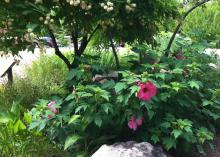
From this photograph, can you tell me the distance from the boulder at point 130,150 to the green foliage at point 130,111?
153 millimetres

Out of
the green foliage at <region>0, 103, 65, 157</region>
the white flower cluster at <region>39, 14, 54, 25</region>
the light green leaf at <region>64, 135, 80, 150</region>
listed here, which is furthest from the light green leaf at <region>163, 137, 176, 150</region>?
the white flower cluster at <region>39, 14, 54, 25</region>

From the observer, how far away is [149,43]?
19.7ft

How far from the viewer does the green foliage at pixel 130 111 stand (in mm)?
4074

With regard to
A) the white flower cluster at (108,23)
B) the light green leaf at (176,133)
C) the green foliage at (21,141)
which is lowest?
the green foliage at (21,141)

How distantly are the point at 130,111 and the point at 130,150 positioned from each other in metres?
0.39

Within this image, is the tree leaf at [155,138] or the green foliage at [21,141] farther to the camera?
the green foliage at [21,141]

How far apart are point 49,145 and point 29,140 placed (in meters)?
0.20

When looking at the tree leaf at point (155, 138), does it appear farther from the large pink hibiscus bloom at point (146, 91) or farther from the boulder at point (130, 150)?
the large pink hibiscus bloom at point (146, 91)

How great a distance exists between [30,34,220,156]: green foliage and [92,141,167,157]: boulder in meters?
0.15

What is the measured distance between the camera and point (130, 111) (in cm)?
409

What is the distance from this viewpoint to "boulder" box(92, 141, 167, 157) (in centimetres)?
379

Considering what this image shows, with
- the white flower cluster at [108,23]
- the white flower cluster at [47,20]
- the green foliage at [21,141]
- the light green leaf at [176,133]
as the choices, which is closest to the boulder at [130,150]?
the light green leaf at [176,133]

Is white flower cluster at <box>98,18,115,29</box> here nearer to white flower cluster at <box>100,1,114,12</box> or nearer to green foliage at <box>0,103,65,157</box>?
white flower cluster at <box>100,1,114,12</box>

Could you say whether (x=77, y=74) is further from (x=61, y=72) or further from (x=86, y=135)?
(x=61, y=72)
